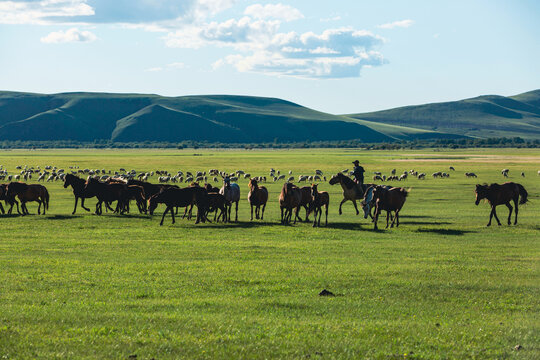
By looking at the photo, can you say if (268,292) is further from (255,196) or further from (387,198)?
(255,196)

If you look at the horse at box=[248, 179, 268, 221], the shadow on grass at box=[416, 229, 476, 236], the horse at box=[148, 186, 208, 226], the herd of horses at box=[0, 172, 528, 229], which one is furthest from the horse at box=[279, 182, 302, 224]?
the shadow on grass at box=[416, 229, 476, 236]

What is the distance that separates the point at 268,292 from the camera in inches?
628

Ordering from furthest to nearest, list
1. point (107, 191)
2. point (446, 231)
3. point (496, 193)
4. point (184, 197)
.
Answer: point (107, 191) < point (184, 197) < point (496, 193) < point (446, 231)

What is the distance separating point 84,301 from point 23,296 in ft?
5.11

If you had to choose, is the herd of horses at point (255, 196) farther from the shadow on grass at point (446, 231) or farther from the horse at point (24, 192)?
the shadow on grass at point (446, 231)

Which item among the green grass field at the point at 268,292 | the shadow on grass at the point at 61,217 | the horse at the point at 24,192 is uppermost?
the horse at the point at 24,192

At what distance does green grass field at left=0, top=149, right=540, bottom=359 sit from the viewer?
11.4m

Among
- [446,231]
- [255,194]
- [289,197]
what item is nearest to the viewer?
[446,231]

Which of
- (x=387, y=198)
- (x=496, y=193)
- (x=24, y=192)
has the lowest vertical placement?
(x=24, y=192)

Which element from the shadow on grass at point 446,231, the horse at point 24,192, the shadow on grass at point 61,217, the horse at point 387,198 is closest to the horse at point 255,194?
the horse at point 387,198

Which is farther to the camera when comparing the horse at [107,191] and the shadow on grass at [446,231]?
the horse at [107,191]

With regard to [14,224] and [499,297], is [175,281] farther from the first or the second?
[14,224]

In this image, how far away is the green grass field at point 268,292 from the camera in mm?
11383

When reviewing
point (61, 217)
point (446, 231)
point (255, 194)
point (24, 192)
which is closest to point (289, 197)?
point (255, 194)
